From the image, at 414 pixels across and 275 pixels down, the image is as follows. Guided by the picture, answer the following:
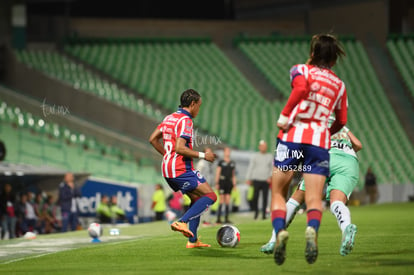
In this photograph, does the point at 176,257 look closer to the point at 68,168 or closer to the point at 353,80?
the point at 68,168

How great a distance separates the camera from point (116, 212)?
75.6 ft

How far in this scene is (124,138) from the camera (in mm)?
29891

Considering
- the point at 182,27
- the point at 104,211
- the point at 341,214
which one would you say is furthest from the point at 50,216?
the point at 182,27

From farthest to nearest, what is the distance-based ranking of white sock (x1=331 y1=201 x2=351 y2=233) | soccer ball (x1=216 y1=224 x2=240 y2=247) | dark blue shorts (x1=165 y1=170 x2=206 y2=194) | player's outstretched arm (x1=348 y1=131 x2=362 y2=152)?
soccer ball (x1=216 y1=224 x2=240 y2=247), dark blue shorts (x1=165 y1=170 x2=206 y2=194), player's outstretched arm (x1=348 y1=131 x2=362 y2=152), white sock (x1=331 y1=201 x2=351 y2=233)

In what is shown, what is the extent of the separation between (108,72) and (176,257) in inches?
1054

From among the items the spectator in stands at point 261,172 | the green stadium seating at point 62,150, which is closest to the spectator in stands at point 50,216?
the green stadium seating at point 62,150

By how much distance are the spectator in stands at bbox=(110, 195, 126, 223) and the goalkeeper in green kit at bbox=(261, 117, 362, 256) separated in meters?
13.5

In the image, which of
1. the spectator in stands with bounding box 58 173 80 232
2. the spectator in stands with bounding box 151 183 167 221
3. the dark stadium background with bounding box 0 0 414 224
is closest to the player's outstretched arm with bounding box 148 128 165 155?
the spectator in stands with bounding box 58 173 80 232

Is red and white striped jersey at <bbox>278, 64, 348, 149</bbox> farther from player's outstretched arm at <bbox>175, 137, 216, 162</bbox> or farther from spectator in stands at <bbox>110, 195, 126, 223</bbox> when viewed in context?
spectator in stands at <bbox>110, 195, 126, 223</bbox>

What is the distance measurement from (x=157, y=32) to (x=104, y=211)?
19.8 metres

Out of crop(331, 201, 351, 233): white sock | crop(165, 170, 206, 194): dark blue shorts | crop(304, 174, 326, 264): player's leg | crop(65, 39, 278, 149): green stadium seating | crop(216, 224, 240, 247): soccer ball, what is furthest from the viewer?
crop(65, 39, 278, 149): green stadium seating

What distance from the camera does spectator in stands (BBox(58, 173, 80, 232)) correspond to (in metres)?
20.8

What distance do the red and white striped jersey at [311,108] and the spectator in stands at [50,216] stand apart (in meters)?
14.5

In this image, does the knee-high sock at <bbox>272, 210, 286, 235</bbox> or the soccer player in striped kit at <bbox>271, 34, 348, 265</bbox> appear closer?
the soccer player in striped kit at <bbox>271, 34, 348, 265</bbox>
